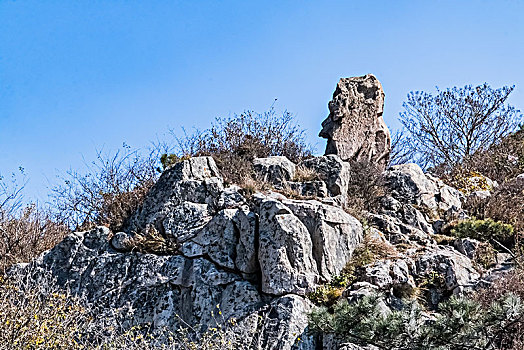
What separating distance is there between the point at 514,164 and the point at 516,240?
7124 millimetres

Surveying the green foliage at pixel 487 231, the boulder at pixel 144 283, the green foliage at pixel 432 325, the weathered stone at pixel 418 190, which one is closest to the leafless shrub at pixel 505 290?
the green foliage at pixel 432 325

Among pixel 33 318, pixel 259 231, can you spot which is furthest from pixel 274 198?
pixel 33 318

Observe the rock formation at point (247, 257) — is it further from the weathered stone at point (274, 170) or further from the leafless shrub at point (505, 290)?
the leafless shrub at point (505, 290)

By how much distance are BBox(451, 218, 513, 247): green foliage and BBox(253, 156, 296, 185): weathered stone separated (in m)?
3.39

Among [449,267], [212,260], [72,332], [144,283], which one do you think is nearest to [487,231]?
[449,267]

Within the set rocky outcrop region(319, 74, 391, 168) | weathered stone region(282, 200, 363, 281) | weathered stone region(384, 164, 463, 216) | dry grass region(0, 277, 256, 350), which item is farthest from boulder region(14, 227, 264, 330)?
rocky outcrop region(319, 74, 391, 168)

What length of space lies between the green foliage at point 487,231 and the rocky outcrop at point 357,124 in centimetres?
314

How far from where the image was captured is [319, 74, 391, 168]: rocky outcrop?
41.8ft

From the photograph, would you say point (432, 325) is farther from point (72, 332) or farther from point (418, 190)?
point (418, 190)

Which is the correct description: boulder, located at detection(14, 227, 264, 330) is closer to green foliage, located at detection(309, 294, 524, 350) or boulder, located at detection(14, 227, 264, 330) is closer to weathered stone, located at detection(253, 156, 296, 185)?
green foliage, located at detection(309, 294, 524, 350)

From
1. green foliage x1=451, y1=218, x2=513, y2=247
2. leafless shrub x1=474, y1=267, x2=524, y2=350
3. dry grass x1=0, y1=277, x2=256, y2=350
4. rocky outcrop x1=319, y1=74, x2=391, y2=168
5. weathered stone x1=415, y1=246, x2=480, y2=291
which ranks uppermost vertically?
rocky outcrop x1=319, y1=74, x2=391, y2=168

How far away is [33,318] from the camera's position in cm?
687

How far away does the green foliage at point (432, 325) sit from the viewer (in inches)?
232

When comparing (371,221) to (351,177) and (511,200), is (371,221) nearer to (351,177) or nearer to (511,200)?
(351,177)
